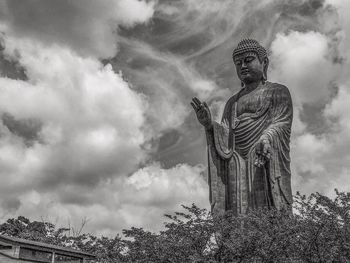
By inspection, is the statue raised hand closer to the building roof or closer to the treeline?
the treeline

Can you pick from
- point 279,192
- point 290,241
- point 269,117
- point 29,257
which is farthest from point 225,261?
point 29,257

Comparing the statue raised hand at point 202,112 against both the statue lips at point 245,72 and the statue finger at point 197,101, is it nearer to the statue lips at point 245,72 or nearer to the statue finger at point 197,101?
the statue finger at point 197,101

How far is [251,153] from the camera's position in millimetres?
19750

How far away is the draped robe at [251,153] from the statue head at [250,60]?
613 millimetres

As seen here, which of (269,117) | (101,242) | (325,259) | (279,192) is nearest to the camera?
(325,259)

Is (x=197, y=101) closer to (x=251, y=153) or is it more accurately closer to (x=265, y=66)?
(x=251, y=153)

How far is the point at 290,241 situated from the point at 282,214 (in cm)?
162

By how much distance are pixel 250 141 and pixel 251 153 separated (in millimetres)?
630

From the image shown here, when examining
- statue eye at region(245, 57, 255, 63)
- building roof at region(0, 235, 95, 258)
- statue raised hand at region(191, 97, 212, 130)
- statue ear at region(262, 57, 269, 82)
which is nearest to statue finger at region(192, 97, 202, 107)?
statue raised hand at region(191, 97, 212, 130)

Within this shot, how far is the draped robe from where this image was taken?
1888 centimetres

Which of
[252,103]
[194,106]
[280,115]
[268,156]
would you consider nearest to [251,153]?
[268,156]

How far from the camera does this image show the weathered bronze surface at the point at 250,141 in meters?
18.8

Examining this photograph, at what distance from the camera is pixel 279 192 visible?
18.8 m

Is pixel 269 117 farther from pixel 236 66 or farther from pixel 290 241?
pixel 290 241
